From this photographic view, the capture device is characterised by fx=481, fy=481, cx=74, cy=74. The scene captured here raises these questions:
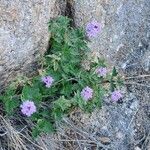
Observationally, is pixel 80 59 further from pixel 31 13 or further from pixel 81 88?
pixel 31 13

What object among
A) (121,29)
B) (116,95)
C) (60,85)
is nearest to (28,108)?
(60,85)

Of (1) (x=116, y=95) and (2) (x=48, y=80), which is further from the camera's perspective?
(1) (x=116, y=95)

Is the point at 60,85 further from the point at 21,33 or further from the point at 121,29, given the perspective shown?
the point at 121,29

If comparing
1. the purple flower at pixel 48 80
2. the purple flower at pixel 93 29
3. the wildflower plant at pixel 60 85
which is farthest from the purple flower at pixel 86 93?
the purple flower at pixel 93 29

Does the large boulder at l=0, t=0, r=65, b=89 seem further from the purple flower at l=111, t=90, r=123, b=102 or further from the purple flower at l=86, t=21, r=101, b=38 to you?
the purple flower at l=111, t=90, r=123, b=102

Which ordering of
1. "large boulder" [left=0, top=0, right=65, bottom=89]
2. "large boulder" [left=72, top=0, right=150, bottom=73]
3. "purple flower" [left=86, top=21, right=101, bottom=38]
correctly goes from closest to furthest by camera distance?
"large boulder" [left=0, top=0, right=65, bottom=89]
"purple flower" [left=86, top=21, right=101, bottom=38]
"large boulder" [left=72, top=0, right=150, bottom=73]

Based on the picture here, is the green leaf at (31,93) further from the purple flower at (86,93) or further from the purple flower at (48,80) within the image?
the purple flower at (86,93)

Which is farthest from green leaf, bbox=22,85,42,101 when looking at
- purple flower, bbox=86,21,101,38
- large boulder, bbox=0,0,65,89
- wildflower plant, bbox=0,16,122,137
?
purple flower, bbox=86,21,101,38
